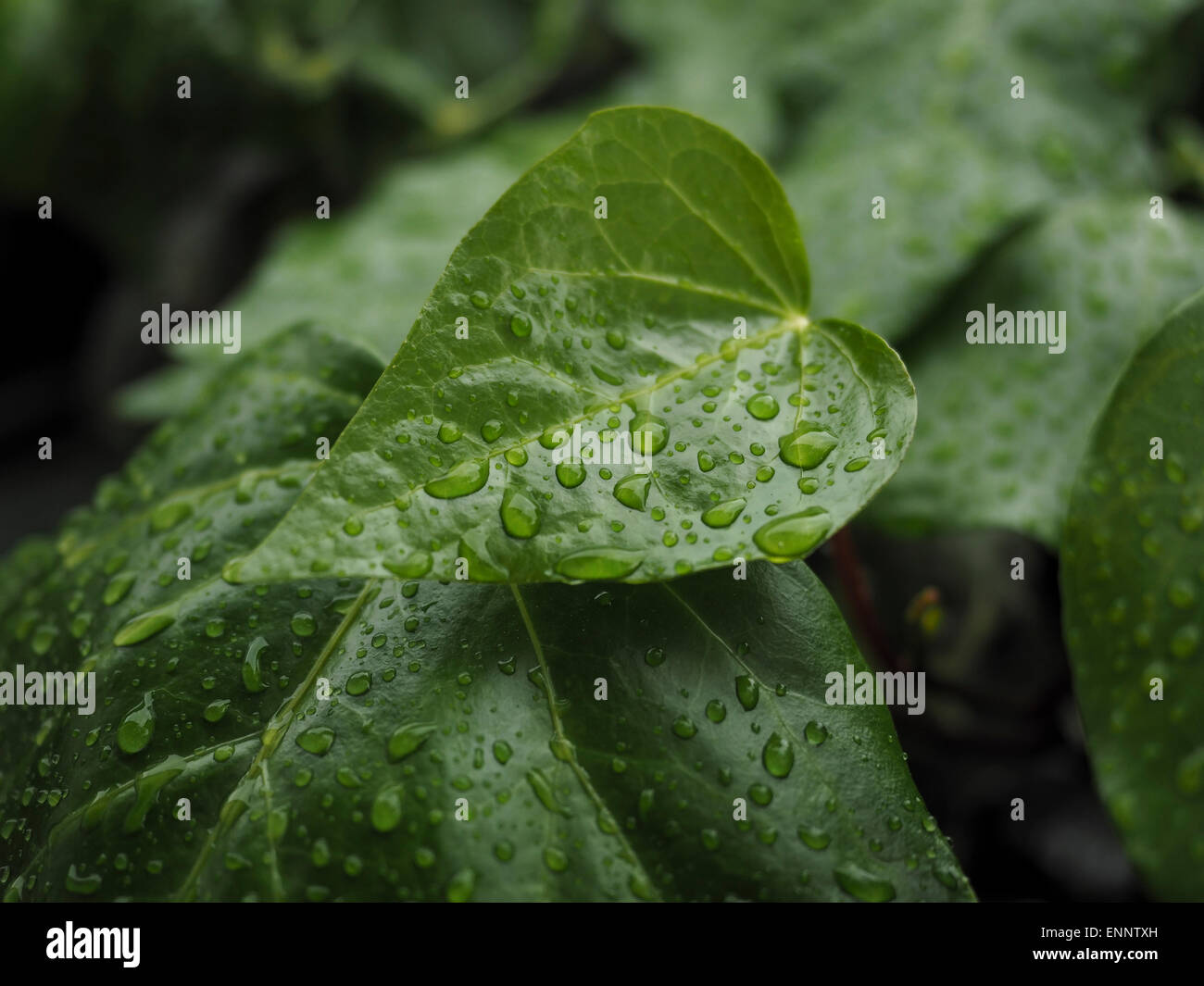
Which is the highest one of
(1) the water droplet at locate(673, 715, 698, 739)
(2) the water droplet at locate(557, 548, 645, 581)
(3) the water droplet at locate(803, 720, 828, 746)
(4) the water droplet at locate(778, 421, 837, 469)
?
(4) the water droplet at locate(778, 421, 837, 469)

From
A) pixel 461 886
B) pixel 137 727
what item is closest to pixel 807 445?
pixel 461 886

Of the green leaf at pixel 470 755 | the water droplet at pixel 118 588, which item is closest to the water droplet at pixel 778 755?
the green leaf at pixel 470 755

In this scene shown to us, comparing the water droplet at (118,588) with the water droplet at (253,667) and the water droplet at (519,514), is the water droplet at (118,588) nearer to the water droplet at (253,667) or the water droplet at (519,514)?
the water droplet at (253,667)

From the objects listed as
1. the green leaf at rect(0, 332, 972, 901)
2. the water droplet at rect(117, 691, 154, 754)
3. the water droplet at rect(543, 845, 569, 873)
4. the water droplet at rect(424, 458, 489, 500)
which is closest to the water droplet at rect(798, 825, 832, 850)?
the green leaf at rect(0, 332, 972, 901)

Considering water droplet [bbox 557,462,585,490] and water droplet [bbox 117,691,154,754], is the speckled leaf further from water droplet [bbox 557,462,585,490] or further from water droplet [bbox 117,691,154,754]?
water droplet [bbox 117,691,154,754]
